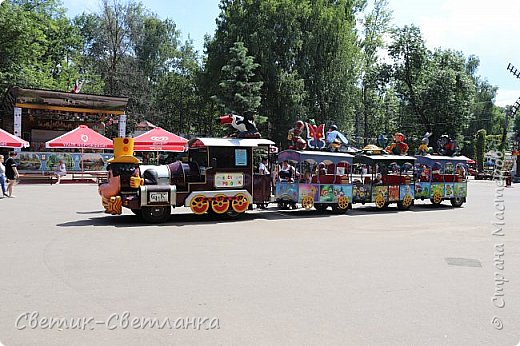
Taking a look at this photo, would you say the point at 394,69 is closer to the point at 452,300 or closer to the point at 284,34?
the point at 284,34

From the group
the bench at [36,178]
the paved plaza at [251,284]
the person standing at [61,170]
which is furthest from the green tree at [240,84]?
the paved plaza at [251,284]

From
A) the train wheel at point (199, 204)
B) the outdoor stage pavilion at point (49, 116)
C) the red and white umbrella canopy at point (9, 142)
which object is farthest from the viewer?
the outdoor stage pavilion at point (49, 116)

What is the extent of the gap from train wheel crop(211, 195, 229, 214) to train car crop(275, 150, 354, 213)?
2.86 m

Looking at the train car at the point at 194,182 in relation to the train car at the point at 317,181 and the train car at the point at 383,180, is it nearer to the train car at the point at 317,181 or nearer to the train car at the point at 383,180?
the train car at the point at 317,181

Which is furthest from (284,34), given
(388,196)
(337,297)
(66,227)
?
(337,297)

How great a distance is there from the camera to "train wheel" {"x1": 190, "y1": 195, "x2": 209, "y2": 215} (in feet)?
46.5

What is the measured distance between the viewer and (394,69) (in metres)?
54.1

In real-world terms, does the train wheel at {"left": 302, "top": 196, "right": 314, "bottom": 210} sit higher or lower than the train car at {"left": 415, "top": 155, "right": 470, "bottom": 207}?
lower

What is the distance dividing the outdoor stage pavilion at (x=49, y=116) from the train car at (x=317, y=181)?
18.6 meters

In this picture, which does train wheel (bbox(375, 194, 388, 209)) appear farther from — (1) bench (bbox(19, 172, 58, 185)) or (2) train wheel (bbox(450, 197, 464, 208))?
(1) bench (bbox(19, 172, 58, 185))

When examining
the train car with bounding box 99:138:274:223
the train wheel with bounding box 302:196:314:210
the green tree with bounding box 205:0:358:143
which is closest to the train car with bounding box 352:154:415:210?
the train wheel with bounding box 302:196:314:210

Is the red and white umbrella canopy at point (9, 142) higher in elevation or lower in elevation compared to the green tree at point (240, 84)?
lower

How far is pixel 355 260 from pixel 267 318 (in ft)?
12.8

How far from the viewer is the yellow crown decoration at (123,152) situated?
13427 mm
